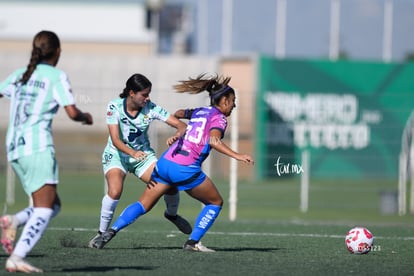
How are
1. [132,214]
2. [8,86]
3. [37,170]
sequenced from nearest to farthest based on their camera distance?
[37,170] → [8,86] → [132,214]

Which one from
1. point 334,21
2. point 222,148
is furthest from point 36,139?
point 334,21

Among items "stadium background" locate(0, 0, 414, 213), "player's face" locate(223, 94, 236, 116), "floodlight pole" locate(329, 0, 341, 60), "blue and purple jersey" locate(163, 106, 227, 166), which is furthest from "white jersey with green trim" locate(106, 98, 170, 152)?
"floodlight pole" locate(329, 0, 341, 60)

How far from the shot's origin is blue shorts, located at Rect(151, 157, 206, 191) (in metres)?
10.3

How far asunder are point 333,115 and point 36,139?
24058 millimetres

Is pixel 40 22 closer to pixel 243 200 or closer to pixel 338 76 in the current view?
pixel 338 76

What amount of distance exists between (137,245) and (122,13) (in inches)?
1716

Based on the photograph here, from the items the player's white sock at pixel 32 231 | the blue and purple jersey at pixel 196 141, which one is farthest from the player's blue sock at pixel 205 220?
the player's white sock at pixel 32 231

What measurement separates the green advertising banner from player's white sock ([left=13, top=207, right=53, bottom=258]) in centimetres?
1827

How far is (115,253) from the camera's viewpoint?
33.6 ft

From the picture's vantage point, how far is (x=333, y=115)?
31.7 m

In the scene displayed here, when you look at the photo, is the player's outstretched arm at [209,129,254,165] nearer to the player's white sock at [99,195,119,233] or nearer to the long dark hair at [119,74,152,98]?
the long dark hair at [119,74,152,98]

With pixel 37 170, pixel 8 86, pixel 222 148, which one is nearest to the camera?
pixel 37 170

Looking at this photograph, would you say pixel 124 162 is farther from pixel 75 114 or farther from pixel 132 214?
pixel 75 114

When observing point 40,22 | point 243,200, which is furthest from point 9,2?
point 243,200
